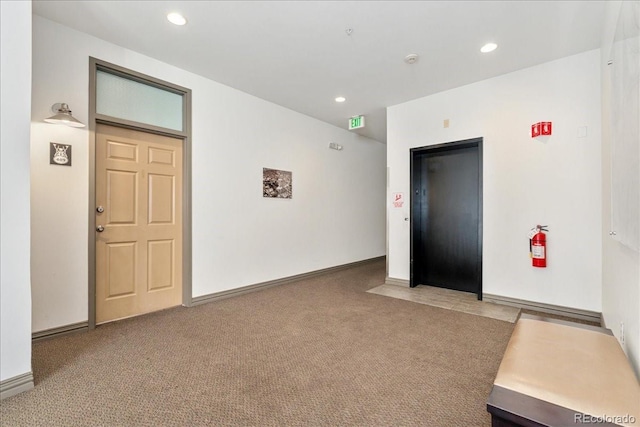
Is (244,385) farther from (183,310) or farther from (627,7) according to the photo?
(627,7)

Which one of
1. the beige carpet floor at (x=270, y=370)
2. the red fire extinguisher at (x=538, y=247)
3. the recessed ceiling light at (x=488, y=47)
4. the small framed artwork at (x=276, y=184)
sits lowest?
the beige carpet floor at (x=270, y=370)

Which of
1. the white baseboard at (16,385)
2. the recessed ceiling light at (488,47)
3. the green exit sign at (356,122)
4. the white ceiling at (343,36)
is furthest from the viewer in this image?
the green exit sign at (356,122)

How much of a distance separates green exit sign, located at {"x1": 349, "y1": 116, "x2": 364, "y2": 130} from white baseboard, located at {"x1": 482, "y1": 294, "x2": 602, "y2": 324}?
3452mm

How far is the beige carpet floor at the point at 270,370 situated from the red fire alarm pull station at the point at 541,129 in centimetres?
223

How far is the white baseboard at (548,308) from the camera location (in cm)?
312

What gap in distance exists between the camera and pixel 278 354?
2.41 m

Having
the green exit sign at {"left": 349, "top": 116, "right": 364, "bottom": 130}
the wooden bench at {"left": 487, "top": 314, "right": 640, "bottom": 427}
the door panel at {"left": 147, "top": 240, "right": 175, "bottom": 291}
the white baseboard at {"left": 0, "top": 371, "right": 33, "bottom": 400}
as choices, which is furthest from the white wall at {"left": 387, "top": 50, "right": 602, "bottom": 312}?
the white baseboard at {"left": 0, "top": 371, "right": 33, "bottom": 400}

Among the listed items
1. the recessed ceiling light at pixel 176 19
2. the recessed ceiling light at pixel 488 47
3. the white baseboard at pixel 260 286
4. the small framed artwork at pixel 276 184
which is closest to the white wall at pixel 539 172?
the recessed ceiling light at pixel 488 47

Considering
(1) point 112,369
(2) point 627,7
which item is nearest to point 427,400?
(1) point 112,369

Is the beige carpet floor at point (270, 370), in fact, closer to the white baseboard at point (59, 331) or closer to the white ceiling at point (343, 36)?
the white baseboard at point (59, 331)

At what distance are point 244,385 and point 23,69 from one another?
257cm

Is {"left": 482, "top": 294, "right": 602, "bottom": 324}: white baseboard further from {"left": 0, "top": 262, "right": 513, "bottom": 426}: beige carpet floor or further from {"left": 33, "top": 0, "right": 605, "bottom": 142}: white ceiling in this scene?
{"left": 33, "top": 0, "right": 605, "bottom": 142}: white ceiling

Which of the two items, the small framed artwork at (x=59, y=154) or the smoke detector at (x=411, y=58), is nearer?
the small framed artwork at (x=59, y=154)

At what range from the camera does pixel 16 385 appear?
6.09 feet
